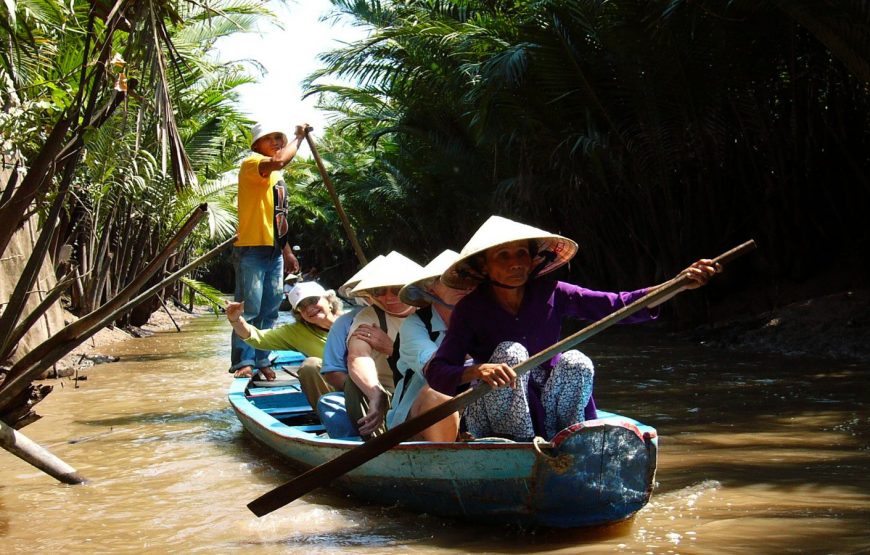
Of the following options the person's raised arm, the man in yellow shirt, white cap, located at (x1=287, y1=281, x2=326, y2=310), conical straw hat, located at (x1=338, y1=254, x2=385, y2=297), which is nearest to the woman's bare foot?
the man in yellow shirt

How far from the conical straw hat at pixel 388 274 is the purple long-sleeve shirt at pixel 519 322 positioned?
926 mm

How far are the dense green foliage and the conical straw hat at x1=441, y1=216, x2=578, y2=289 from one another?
19.5ft

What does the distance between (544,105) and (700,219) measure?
288cm

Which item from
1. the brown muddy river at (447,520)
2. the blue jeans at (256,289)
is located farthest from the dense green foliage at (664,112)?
the blue jeans at (256,289)

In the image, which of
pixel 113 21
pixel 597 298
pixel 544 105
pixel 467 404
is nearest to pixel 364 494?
pixel 467 404

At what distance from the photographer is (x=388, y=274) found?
540cm

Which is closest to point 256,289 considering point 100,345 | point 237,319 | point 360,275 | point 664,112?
point 237,319

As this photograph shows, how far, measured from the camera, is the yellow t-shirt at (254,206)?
7.94 meters

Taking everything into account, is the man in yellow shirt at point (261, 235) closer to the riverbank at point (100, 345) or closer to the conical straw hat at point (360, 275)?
the conical straw hat at point (360, 275)

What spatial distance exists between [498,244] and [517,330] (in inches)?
15.9

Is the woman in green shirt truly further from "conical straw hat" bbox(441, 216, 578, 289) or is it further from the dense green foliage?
the dense green foliage

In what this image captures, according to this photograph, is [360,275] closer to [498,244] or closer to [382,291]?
[382,291]

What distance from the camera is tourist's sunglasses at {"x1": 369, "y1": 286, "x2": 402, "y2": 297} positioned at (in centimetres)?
537

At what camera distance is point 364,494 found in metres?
5.17
